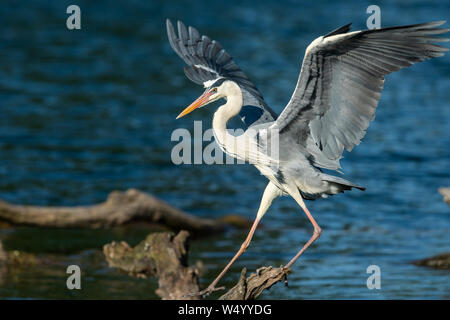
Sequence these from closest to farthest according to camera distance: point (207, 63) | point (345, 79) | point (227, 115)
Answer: point (345, 79) < point (227, 115) < point (207, 63)

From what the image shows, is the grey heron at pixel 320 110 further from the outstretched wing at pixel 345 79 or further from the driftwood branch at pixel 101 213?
the driftwood branch at pixel 101 213

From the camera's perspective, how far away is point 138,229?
11859 mm

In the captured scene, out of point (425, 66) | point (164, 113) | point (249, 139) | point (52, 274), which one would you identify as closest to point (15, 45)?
point (164, 113)

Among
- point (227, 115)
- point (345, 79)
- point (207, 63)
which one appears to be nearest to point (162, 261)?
point (227, 115)

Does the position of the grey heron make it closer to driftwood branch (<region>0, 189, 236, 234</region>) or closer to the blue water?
the blue water

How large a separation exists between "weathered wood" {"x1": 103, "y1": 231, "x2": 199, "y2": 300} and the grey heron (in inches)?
40.2

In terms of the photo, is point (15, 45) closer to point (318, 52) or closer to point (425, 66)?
point (425, 66)

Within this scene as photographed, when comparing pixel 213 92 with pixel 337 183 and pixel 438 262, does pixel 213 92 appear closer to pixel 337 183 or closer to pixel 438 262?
pixel 337 183

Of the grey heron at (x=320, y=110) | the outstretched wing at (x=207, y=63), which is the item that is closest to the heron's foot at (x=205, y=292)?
the grey heron at (x=320, y=110)

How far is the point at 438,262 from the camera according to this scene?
10.1 metres

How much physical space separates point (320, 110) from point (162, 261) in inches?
103

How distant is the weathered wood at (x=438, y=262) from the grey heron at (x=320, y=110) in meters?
3.01

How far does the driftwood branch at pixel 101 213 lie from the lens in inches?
434

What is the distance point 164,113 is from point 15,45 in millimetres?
8079
